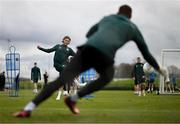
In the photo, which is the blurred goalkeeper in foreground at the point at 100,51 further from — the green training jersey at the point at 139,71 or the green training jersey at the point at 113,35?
the green training jersey at the point at 139,71

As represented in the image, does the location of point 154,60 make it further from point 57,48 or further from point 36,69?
point 36,69

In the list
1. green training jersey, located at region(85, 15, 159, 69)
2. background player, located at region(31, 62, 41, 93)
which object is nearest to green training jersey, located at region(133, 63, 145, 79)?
background player, located at region(31, 62, 41, 93)

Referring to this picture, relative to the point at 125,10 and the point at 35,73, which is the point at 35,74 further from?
the point at 125,10

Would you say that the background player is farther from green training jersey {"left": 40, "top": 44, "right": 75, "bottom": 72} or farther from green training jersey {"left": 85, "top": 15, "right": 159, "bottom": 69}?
green training jersey {"left": 85, "top": 15, "right": 159, "bottom": 69}

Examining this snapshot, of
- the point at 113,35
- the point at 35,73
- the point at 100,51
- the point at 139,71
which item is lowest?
the point at 100,51

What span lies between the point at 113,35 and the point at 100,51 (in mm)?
365

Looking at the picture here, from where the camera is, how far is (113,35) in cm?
755

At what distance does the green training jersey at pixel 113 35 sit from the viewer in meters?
7.40

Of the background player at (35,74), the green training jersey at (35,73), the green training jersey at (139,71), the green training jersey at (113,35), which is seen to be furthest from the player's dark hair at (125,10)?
the green training jersey at (35,73)

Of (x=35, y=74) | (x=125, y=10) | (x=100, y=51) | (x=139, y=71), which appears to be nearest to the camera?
(x=100, y=51)

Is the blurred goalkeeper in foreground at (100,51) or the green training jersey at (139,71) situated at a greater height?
the green training jersey at (139,71)

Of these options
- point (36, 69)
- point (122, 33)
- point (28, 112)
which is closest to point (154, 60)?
point (122, 33)

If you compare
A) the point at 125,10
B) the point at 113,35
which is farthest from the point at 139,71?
the point at 113,35

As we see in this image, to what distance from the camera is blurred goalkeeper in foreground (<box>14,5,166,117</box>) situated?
7.42m
